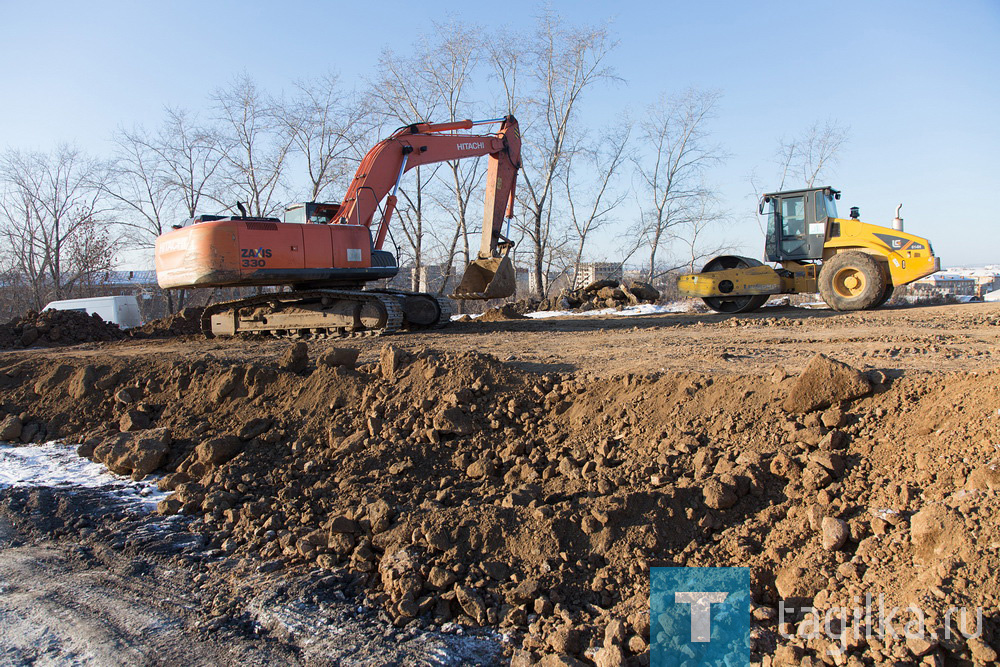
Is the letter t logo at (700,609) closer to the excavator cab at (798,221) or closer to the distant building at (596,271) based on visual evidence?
the excavator cab at (798,221)

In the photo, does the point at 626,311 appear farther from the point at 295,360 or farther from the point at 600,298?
the point at 295,360

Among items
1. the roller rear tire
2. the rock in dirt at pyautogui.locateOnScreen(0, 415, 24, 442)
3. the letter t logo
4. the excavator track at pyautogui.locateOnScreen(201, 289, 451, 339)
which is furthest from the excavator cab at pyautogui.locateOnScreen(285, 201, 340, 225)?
the roller rear tire

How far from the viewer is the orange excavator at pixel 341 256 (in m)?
9.55

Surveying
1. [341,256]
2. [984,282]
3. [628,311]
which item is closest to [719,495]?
[341,256]

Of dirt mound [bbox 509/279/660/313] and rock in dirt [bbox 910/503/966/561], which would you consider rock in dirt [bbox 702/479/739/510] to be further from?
dirt mound [bbox 509/279/660/313]

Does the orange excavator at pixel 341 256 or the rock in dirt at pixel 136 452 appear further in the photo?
the orange excavator at pixel 341 256

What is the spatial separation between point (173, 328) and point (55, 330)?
232 centimetres

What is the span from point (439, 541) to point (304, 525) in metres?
1.15

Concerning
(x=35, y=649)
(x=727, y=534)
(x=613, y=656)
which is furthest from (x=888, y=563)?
(x=35, y=649)

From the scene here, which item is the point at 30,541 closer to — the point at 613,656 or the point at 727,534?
the point at 613,656

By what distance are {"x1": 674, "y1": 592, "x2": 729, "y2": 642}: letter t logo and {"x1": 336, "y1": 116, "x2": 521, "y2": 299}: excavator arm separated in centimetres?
830

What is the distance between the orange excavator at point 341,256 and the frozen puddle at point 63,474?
3909 millimetres

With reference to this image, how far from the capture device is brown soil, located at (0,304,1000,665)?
315 centimetres

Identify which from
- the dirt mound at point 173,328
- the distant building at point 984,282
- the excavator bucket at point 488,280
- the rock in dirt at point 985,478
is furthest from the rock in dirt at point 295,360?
the distant building at point 984,282
